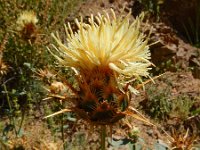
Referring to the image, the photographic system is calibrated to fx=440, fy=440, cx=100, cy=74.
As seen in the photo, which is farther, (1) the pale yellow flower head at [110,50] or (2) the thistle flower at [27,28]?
(2) the thistle flower at [27,28]

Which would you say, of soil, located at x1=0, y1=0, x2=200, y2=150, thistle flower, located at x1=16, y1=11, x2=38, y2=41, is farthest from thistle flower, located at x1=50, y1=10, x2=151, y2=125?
soil, located at x1=0, y1=0, x2=200, y2=150

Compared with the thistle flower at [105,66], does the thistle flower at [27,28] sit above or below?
above

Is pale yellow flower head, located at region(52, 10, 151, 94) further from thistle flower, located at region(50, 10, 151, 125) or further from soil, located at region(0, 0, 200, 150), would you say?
soil, located at region(0, 0, 200, 150)

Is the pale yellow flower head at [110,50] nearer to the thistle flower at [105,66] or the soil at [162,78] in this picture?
the thistle flower at [105,66]

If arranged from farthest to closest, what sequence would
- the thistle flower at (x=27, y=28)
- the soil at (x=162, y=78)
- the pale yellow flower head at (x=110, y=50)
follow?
1. the soil at (x=162, y=78)
2. the thistle flower at (x=27, y=28)
3. the pale yellow flower head at (x=110, y=50)

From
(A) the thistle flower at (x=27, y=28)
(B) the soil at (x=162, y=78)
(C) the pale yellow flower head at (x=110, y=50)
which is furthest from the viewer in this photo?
(B) the soil at (x=162, y=78)

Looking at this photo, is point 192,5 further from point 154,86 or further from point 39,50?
point 39,50

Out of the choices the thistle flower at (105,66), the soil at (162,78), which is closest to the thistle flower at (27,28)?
the soil at (162,78)
